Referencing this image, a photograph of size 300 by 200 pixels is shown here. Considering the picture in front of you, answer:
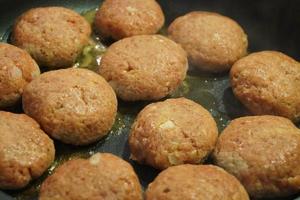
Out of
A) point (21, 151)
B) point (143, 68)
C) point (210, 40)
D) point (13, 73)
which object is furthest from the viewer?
A: point (210, 40)

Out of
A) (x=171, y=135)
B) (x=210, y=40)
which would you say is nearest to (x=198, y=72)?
(x=210, y=40)

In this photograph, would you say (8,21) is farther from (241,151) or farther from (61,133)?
(241,151)

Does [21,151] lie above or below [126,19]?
below

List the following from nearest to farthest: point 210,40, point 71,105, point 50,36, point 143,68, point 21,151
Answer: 1. point 21,151
2. point 71,105
3. point 143,68
4. point 50,36
5. point 210,40

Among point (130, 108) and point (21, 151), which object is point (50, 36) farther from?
point (21, 151)

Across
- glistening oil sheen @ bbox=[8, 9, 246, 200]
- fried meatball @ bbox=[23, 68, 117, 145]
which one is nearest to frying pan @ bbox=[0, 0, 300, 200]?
glistening oil sheen @ bbox=[8, 9, 246, 200]

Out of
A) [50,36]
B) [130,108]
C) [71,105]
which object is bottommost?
[130,108]
